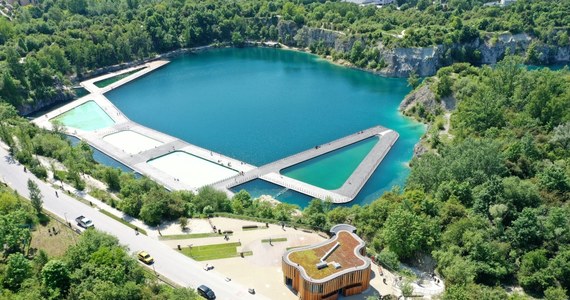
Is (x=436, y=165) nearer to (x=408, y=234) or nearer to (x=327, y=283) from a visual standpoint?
(x=408, y=234)

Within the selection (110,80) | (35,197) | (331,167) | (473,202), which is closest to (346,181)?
(331,167)

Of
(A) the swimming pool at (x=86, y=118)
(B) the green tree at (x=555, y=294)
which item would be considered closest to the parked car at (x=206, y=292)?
(B) the green tree at (x=555, y=294)

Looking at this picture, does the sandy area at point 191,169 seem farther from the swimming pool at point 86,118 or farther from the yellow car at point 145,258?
the yellow car at point 145,258

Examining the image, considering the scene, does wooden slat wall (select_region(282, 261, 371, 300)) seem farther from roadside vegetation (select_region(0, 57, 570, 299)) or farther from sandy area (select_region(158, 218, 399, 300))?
roadside vegetation (select_region(0, 57, 570, 299))

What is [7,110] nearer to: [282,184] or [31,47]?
[31,47]

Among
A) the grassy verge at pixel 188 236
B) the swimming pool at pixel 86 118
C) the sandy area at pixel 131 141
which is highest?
the grassy verge at pixel 188 236

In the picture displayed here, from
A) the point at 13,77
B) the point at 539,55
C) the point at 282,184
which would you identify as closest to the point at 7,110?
the point at 13,77
